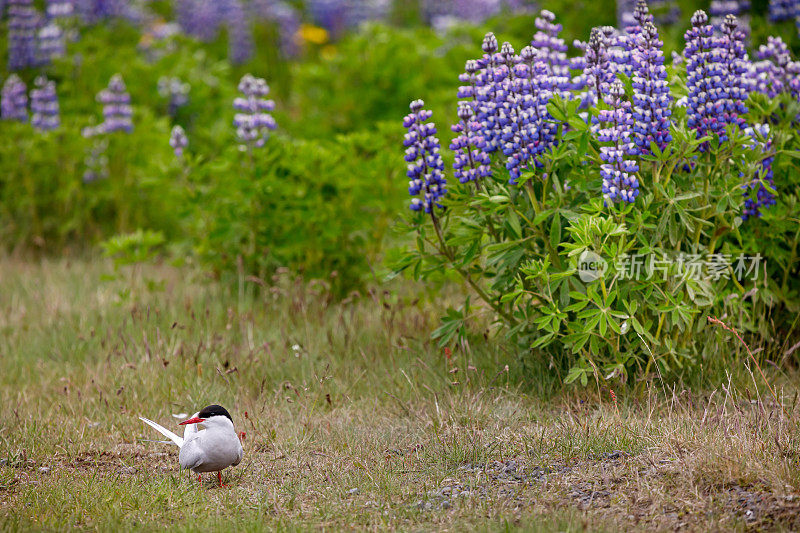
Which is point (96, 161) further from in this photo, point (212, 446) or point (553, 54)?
point (212, 446)

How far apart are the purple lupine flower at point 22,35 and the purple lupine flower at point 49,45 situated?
65 mm

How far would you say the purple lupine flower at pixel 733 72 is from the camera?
4.16 meters

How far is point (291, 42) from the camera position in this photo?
14.0 meters

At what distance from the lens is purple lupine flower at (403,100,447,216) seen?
4.38 m

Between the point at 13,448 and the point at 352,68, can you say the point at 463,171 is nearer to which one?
the point at 13,448

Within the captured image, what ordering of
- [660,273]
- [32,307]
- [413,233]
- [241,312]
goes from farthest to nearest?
[32,307] < [241,312] < [413,233] < [660,273]

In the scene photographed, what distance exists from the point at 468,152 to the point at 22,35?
5890 millimetres

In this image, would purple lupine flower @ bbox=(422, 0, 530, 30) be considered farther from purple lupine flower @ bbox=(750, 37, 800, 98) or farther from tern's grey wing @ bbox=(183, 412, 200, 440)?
tern's grey wing @ bbox=(183, 412, 200, 440)

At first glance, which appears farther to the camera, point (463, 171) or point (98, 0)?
point (98, 0)

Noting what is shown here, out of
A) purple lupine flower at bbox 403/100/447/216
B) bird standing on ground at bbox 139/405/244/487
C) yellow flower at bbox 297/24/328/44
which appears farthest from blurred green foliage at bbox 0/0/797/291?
yellow flower at bbox 297/24/328/44

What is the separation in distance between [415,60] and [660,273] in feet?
16.1

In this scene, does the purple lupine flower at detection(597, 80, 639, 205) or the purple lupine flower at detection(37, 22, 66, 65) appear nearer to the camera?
the purple lupine flower at detection(597, 80, 639, 205)

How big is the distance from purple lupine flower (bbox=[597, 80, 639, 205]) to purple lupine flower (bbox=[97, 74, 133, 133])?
4753 mm

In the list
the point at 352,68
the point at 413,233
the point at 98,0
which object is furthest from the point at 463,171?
the point at 98,0
